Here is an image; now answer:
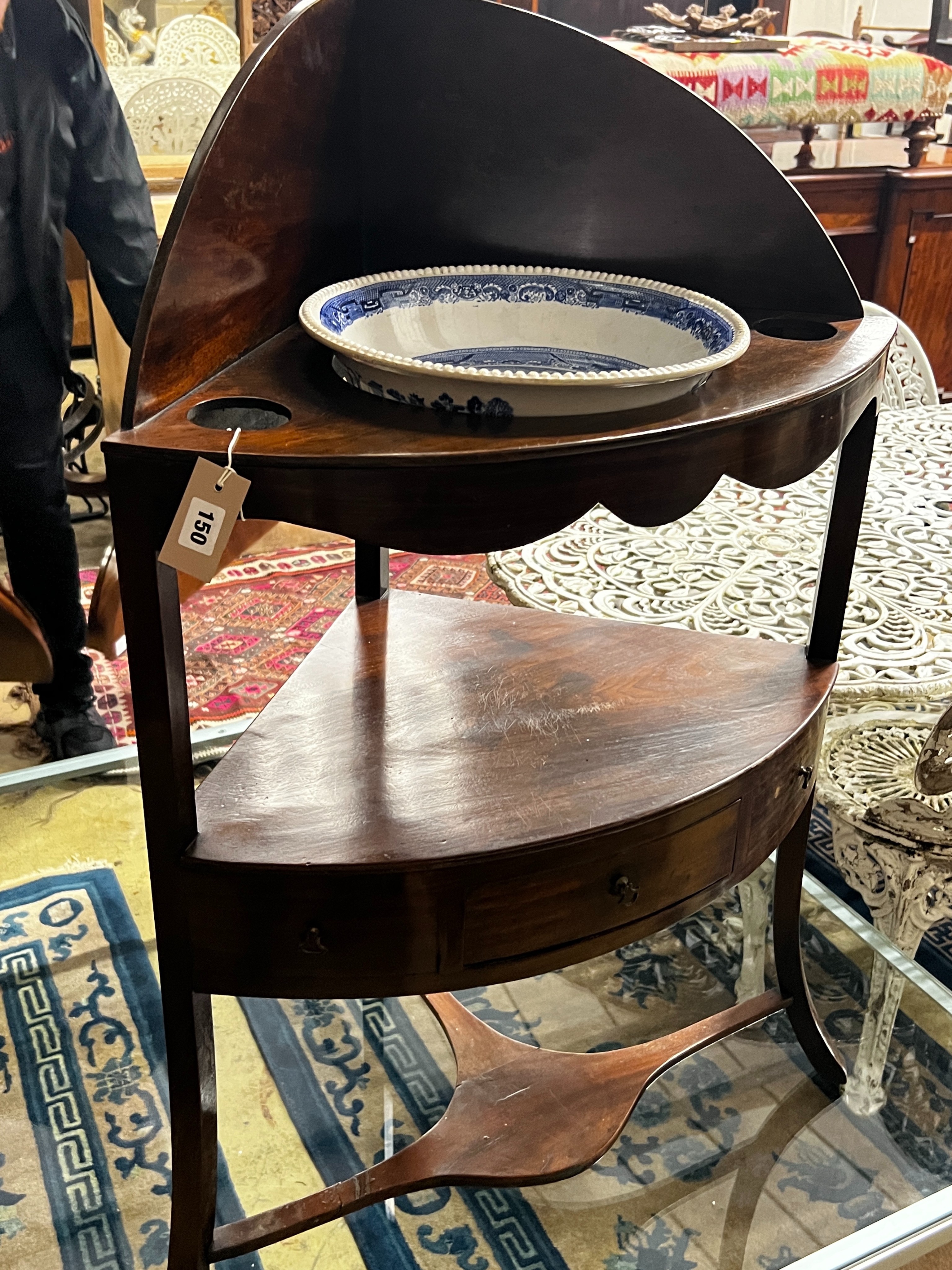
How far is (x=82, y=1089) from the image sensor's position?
1.06m

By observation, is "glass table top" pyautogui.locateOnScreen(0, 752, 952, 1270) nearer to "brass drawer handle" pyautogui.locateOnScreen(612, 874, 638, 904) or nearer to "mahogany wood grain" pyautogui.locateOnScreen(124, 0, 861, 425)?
"brass drawer handle" pyautogui.locateOnScreen(612, 874, 638, 904)

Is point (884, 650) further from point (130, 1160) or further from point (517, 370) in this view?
point (130, 1160)

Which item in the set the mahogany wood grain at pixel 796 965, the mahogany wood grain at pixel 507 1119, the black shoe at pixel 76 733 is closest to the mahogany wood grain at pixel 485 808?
the mahogany wood grain at pixel 796 965

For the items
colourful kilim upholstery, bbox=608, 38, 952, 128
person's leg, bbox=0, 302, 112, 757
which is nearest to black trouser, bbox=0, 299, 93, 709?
person's leg, bbox=0, 302, 112, 757

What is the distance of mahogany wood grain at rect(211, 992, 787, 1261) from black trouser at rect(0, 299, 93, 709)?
0.88 m

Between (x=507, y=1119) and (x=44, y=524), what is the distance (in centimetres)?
105

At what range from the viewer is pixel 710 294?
0.90 meters

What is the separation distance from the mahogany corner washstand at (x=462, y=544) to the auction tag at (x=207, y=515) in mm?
14

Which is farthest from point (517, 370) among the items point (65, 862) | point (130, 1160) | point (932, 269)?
point (932, 269)

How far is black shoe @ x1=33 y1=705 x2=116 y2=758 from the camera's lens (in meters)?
1.77

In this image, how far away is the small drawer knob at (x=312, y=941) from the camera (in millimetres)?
744

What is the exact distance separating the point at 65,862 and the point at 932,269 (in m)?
3.04

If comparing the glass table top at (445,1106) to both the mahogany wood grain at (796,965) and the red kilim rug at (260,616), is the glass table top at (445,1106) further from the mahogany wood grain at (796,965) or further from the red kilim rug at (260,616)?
the red kilim rug at (260,616)

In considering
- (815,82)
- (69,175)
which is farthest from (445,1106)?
(815,82)
